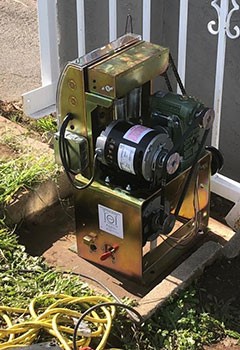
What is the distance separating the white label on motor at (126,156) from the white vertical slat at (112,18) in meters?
1.06

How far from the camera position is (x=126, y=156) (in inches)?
128

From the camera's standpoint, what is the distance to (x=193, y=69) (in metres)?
4.21

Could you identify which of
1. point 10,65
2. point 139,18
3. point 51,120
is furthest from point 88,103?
point 10,65

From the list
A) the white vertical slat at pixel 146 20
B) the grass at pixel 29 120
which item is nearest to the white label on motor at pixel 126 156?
the white vertical slat at pixel 146 20

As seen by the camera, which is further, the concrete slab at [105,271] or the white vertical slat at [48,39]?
the white vertical slat at [48,39]

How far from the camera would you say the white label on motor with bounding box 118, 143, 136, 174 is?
3.24m

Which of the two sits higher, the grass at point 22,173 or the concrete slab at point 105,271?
the grass at point 22,173

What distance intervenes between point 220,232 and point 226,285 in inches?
15.4

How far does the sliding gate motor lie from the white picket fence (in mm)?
286

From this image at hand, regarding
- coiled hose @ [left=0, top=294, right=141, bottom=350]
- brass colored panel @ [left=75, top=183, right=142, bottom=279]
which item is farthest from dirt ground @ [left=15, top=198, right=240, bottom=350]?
coiled hose @ [left=0, top=294, right=141, bottom=350]

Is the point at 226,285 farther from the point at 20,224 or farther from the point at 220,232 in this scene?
the point at 20,224

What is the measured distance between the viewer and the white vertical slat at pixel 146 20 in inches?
154

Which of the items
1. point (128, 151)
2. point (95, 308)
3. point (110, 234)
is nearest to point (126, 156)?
point (128, 151)

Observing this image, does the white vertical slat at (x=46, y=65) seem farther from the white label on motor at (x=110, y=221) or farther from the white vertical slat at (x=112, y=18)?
the white label on motor at (x=110, y=221)
